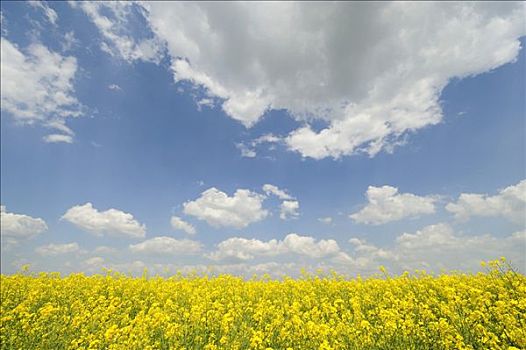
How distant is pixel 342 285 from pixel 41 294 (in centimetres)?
1075

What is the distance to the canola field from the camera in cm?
639

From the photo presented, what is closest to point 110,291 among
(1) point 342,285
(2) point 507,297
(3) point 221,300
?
(3) point 221,300

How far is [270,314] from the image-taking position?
905 cm

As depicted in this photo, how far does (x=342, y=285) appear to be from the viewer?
39.8 feet

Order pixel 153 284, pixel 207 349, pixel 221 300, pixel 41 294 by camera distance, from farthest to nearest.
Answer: pixel 153 284, pixel 41 294, pixel 221 300, pixel 207 349

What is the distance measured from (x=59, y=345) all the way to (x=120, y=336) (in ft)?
6.51

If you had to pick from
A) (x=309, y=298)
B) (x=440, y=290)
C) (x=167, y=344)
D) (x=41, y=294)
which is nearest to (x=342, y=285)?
(x=309, y=298)

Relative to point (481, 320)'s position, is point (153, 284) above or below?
above

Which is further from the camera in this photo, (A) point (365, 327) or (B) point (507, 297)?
(B) point (507, 297)

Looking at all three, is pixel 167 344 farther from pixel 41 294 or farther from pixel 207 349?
pixel 41 294

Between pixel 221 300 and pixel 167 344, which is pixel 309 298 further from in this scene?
pixel 167 344

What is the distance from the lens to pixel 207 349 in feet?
20.0

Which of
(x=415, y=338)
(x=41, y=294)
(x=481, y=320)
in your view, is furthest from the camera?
(x=41, y=294)

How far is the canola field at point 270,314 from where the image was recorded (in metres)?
6.39
